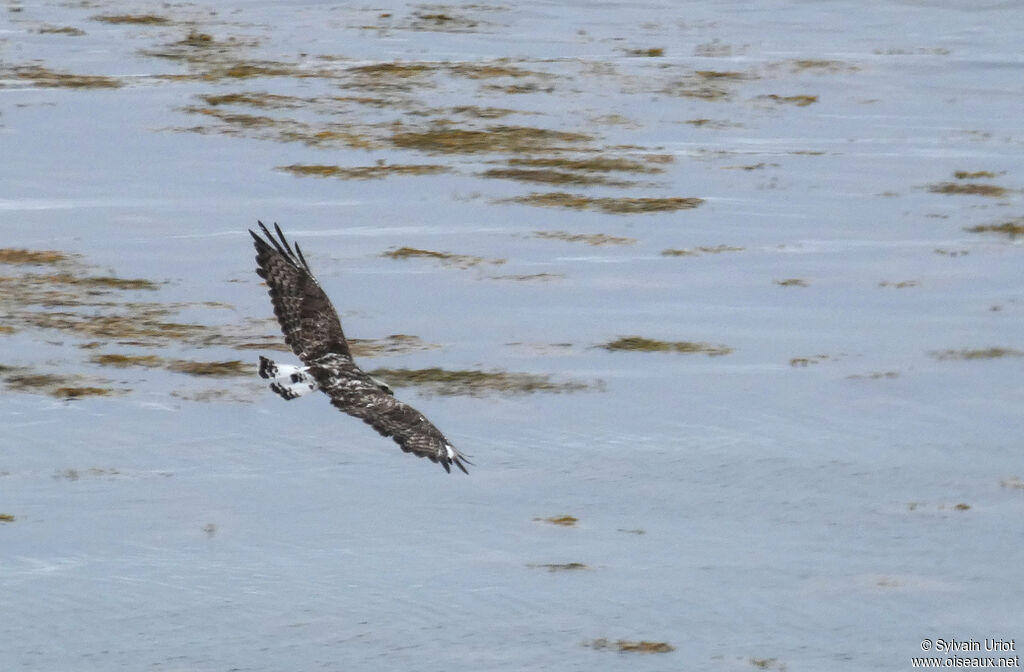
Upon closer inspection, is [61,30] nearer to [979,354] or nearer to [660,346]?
[660,346]

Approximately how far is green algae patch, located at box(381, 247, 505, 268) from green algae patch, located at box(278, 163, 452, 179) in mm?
4281

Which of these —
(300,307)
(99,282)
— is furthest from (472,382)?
(300,307)

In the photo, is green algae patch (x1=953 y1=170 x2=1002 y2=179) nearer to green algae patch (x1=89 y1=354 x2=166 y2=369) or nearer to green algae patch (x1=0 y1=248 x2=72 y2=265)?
green algae patch (x1=0 y1=248 x2=72 y2=265)

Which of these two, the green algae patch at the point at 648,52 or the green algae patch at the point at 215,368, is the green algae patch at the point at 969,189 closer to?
the green algae patch at the point at 648,52

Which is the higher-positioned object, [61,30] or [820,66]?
[61,30]

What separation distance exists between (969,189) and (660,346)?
9.67m

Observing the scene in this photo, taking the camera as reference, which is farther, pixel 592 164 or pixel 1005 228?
pixel 592 164

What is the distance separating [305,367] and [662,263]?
13.0 metres

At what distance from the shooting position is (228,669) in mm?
15391

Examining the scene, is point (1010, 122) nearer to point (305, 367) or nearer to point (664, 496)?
point (664, 496)

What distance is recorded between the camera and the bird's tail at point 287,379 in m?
13.0

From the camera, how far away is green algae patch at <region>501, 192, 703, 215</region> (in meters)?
28.3

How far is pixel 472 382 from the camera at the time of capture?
2109cm

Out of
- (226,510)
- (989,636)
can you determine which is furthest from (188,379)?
(989,636)
